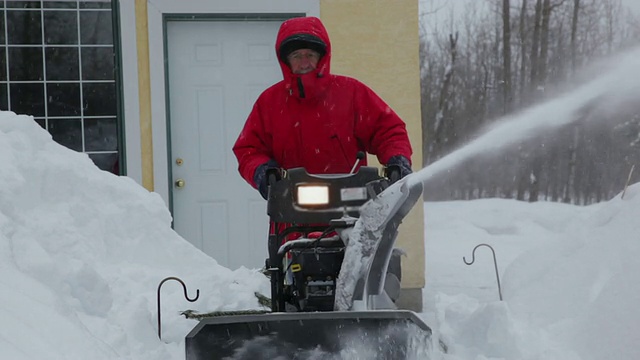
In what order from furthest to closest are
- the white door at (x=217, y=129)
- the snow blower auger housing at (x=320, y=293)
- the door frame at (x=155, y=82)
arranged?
the white door at (x=217, y=129)
the door frame at (x=155, y=82)
the snow blower auger housing at (x=320, y=293)

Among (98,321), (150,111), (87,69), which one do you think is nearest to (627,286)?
(98,321)

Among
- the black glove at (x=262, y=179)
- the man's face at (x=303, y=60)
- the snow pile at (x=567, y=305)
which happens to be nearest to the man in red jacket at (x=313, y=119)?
the man's face at (x=303, y=60)

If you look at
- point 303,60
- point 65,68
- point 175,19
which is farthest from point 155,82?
point 303,60

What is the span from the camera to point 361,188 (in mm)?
3527

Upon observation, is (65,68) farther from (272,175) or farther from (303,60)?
(272,175)

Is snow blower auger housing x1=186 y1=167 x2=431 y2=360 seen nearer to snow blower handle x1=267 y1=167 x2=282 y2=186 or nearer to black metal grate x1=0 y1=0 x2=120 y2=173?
snow blower handle x1=267 y1=167 x2=282 y2=186

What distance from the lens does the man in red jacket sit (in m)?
4.29

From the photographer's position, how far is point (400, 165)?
368 cm

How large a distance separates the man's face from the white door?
342 cm

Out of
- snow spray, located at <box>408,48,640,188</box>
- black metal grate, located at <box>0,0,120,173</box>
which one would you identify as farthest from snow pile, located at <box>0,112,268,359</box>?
snow spray, located at <box>408,48,640,188</box>

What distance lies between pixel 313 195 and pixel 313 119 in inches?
35.1

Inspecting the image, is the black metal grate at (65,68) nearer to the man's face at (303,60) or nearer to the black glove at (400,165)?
the man's face at (303,60)

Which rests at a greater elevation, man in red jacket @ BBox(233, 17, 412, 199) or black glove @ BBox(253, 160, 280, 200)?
man in red jacket @ BBox(233, 17, 412, 199)

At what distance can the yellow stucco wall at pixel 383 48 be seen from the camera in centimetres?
755
